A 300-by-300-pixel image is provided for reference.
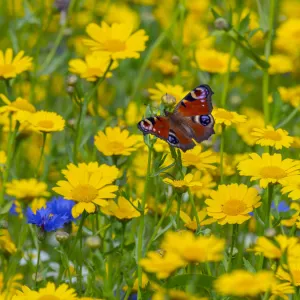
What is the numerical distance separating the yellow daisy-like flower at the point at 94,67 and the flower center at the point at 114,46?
0.09 ft

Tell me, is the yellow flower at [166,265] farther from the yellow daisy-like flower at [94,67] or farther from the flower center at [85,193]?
the yellow daisy-like flower at [94,67]

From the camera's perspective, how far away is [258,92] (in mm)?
3576

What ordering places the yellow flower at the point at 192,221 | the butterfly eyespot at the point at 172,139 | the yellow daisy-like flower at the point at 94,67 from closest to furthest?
1. the butterfly eyespot at the point at 172,139
2. the yellow flower at the point at 192,221
3. the yellow daisy-like flower at the point at 94,67

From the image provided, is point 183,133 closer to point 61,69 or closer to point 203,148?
point 203,148

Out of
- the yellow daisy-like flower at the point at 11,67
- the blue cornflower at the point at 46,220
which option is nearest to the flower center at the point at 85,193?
the blue cornflower at the point at 46,220

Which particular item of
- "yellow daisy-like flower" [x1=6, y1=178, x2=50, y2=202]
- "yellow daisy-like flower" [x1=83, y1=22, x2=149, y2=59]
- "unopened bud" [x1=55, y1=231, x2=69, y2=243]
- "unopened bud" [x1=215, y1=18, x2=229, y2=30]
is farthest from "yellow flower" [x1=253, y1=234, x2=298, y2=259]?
"unopened bud" [x1=215, y1=18, x2=229, y2=30]

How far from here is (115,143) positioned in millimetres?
2002

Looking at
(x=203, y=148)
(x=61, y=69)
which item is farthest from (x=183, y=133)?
(x=61, y=69)

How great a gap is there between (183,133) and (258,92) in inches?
74.5

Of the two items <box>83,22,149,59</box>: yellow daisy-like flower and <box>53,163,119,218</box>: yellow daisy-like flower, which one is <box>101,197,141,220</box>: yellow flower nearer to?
<box>53,163,119,218</box>: yellow daisy-like flower

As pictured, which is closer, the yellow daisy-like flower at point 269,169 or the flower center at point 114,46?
the yellow daisy-like flower at point 269,169

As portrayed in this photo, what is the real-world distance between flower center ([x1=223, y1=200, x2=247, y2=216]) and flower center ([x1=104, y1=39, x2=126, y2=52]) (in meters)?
0.65

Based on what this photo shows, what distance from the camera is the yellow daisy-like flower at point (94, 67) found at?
87.7 inches

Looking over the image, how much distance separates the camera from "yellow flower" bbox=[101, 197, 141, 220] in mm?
1804
